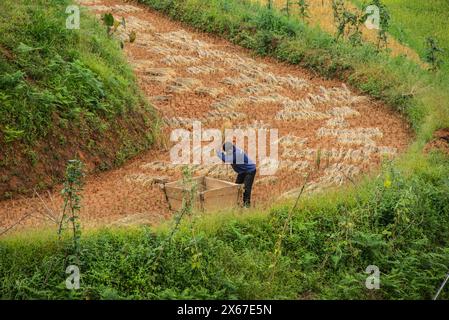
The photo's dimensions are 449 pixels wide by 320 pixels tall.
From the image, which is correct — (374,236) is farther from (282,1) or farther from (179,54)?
(282,1)

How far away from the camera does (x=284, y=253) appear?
25.2 ft

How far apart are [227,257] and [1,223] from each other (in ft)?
9.97

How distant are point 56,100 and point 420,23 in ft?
43.0

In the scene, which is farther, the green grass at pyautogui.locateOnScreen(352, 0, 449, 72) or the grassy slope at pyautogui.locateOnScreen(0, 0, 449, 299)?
the green grass at pyautogui.locateOnScreen(352, 0, 449, 72)

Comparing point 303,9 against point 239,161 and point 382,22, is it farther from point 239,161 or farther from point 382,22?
point 239,161

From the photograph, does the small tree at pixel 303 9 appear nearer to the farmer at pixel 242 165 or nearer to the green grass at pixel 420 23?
the green grass at pixel 420 23

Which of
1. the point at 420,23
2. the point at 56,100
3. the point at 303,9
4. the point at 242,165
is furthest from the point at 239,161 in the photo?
the point at 420,23

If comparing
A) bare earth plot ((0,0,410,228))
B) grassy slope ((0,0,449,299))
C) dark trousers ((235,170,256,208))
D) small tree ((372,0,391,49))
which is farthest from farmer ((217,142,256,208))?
small tree ((372,0,391,49))

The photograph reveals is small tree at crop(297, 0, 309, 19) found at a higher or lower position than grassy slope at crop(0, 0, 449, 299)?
higher

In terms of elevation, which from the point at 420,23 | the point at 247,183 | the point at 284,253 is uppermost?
the point at 420,23

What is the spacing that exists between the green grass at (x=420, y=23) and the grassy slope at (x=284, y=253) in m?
9.15

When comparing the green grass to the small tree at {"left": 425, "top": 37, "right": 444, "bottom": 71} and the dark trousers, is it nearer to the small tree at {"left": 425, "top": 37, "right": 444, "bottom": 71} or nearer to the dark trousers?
the small tree at {"left": 425, "top": 37, "right": 444, "bottom": 71}

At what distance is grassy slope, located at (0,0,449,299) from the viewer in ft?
22.1

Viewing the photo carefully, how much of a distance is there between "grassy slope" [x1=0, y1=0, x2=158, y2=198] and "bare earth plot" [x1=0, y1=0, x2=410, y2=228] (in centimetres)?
50
